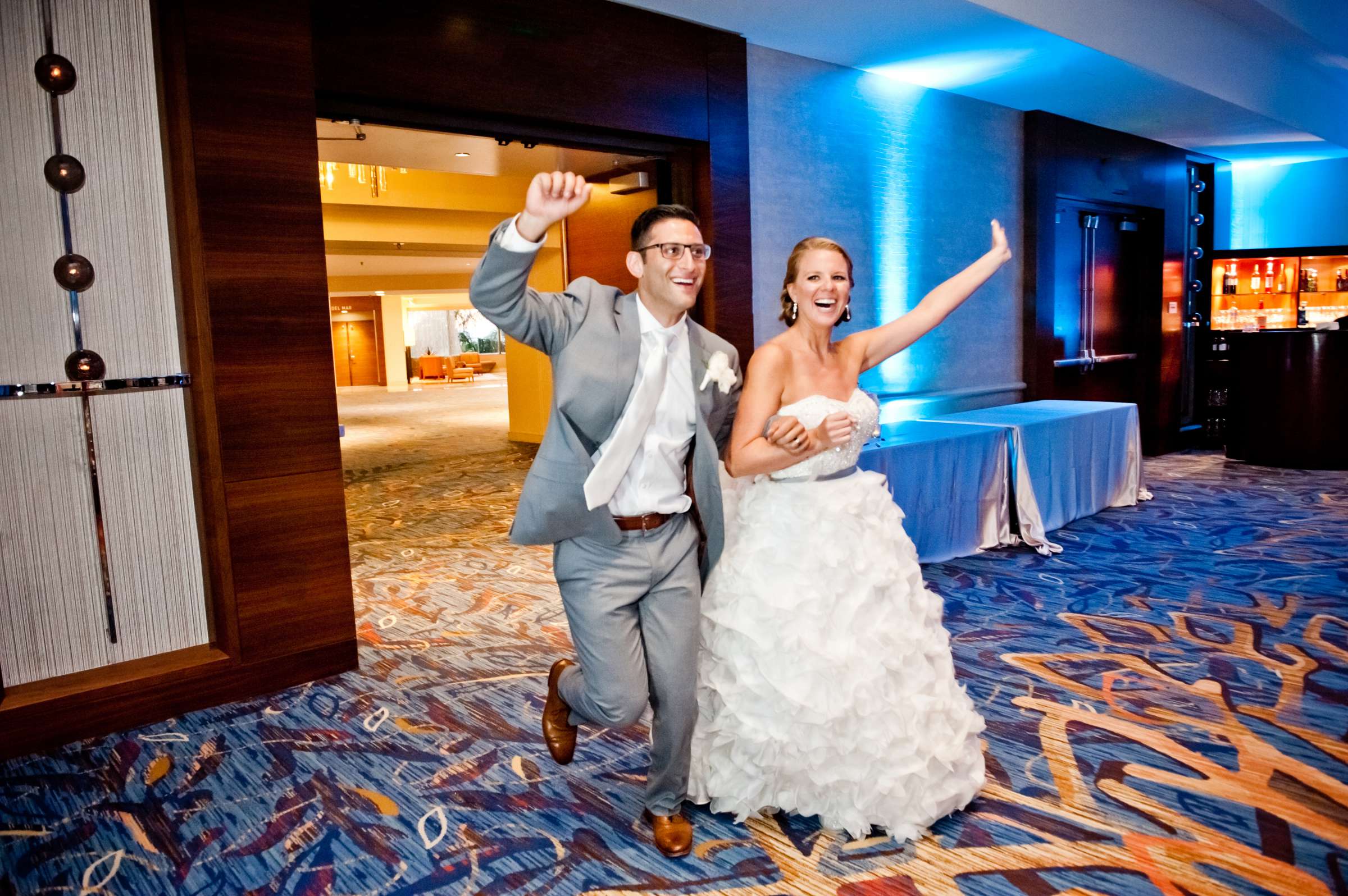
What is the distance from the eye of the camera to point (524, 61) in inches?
181

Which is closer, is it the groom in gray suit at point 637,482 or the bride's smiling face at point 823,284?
the groom in gray suit at point 637,482

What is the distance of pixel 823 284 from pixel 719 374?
562 mm

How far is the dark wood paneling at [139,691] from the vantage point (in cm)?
331

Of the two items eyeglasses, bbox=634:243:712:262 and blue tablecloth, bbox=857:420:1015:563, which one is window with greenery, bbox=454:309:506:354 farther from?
eyeglasses, bbox=634:243:712:262

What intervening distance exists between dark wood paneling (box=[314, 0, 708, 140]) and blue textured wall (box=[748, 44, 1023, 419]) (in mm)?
810

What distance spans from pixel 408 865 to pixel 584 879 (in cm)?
50

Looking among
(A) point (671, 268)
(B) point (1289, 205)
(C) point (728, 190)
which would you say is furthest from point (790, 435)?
(B) point (1289, 205)

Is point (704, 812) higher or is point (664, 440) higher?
point (664, 440)

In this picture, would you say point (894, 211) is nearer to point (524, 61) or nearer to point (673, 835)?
point (524, 61)

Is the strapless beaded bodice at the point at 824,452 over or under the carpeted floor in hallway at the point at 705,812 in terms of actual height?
→ over

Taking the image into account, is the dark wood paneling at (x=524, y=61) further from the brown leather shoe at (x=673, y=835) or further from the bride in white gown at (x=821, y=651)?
the brown leather shoe at (x=673, y=835)

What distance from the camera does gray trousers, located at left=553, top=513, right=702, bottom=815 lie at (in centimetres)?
240

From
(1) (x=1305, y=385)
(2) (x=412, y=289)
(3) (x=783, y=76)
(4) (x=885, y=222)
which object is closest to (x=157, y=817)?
(3) (x=783, y=76)

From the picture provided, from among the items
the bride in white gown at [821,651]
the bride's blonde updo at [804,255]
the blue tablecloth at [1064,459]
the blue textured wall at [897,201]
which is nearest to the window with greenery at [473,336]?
the blue textured wall at [897,201]
